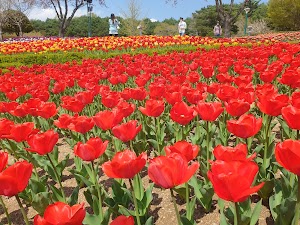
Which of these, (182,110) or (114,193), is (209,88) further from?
(114,193)

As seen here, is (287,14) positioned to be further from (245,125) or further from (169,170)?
(169,170)

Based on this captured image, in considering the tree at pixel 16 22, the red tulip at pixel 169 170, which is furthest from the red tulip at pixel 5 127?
the tree at pixel 16 22

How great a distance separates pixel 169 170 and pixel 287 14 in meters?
42.5

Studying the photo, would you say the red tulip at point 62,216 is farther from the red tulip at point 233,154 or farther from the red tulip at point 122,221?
the red tulip at point 233,154

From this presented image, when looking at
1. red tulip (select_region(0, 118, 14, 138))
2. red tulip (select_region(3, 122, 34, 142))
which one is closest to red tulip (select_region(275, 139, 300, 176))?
red tulip (select_region(3, 122, 34, 142))

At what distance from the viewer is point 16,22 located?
55.3m

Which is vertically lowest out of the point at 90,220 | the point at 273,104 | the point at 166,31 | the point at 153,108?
the point at 90,220

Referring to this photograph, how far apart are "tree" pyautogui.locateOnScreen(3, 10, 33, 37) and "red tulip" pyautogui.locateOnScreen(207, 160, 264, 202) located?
185ft

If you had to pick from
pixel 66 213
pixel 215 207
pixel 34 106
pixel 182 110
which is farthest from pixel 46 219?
pixel 34 106

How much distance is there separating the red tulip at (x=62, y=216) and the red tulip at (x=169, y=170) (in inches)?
14.9

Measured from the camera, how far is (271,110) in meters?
2.53

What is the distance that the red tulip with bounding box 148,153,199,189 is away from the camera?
1532 millimetres

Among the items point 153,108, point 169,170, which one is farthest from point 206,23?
point 169,170

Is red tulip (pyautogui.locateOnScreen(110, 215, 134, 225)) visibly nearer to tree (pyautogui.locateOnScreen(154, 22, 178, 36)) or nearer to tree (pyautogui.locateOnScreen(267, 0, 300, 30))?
tree (pyautogui.locateOnScreen(267, 0, 300, 30))
